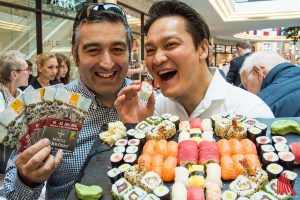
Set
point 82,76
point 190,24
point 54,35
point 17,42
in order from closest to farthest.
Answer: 1. point 190,24
2. point 82,76
3. point 17,42
4. point 54,35

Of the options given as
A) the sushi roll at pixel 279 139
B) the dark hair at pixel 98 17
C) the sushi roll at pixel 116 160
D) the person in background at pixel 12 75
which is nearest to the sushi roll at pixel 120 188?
the sushi roll at pixel 116 160

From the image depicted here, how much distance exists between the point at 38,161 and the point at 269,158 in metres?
0.87

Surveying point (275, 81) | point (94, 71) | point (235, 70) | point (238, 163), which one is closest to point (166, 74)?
point (94, 71)

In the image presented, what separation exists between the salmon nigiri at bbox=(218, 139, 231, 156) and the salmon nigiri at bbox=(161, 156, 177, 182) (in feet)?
0.64

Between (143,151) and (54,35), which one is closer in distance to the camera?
(143,151)

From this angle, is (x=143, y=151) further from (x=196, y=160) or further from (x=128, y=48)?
(x=128, y=48)

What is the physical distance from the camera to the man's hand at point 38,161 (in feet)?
4.16

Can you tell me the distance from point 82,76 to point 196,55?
665mm

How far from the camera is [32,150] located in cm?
127

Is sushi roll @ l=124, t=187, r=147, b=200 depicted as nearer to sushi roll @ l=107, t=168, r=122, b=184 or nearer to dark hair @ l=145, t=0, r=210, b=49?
sushi roll @ l=107, t=168, r=122, b=184

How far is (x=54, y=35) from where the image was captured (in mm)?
7879

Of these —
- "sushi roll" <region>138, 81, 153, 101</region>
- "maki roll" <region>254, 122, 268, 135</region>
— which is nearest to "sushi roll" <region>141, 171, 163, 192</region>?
"maki roll" <region>254, 122, 268, 135</region>

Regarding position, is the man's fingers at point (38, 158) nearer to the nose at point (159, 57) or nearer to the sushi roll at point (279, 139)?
the nose at point (159, 57)

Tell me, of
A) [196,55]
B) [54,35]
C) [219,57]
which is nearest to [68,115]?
[196,55]
